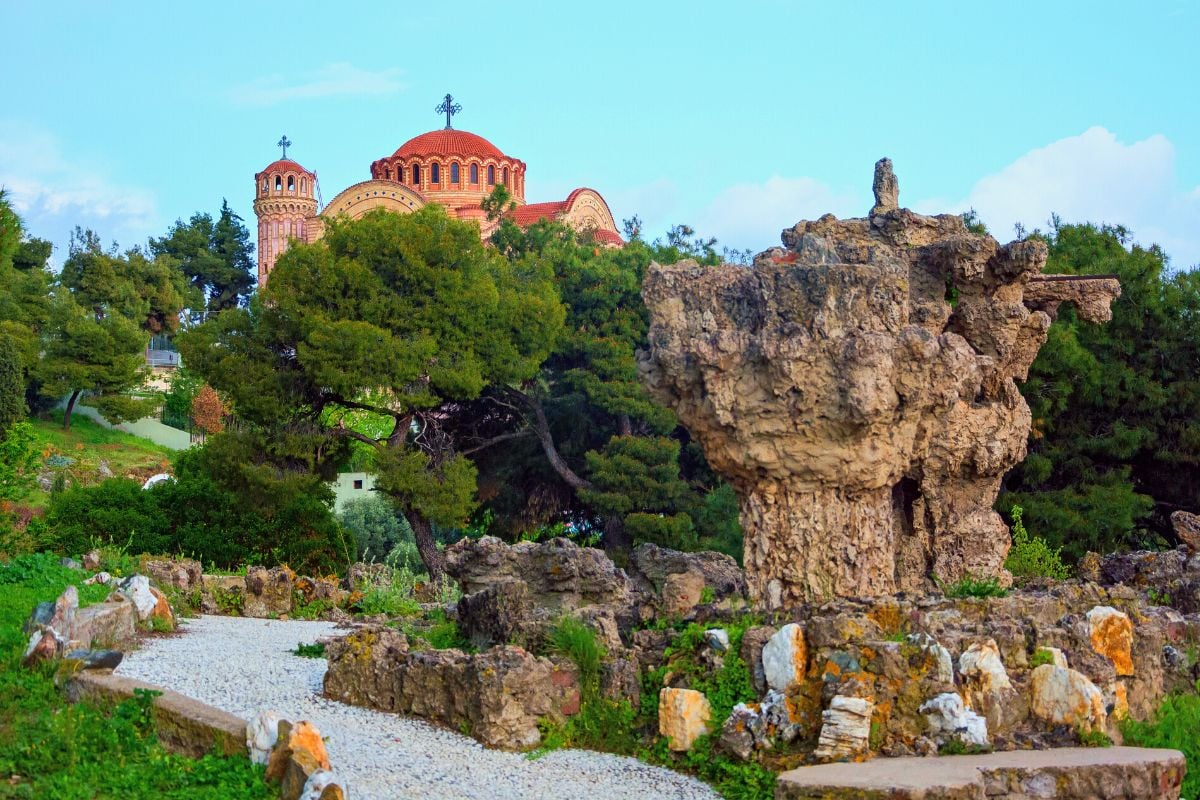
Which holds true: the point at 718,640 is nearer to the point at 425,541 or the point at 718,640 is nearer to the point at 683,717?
the point at 683,717

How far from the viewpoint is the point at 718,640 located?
8.28 meters

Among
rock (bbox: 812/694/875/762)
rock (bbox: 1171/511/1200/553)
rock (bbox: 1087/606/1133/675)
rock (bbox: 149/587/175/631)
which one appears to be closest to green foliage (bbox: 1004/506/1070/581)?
rock (bbox: 1171/511/1200/553)

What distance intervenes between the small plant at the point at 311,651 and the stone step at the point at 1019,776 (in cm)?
504

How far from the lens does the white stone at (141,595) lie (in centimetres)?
1132

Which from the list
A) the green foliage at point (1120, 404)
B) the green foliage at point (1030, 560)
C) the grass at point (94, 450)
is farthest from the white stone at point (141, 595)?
the grass at point (94, 450)

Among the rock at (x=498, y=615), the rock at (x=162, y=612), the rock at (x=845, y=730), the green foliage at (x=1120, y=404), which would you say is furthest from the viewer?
the green foliage at (x=1120, y=404)

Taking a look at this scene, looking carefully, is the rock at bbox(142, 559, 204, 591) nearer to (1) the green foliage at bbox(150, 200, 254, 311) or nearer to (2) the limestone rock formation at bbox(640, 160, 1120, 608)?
(2) the limestone rock formation at bbox(640, 160, 1120, 608)

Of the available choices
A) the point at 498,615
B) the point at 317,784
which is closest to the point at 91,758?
the point at 317,784

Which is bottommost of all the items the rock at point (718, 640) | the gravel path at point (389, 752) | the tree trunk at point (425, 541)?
the gravel path at point (389, 752)

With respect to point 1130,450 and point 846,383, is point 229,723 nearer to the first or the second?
point 846,383

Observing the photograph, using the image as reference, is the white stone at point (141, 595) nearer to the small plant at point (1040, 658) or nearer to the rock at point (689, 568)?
the rock at point (689, 568)

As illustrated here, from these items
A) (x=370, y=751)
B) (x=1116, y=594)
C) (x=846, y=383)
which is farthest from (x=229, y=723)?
(x=1116, y=594)

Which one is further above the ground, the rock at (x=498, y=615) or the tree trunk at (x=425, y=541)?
the tree trunk at (x=425, y=541)

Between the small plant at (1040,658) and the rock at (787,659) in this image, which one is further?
the small plant at (1040,658)
